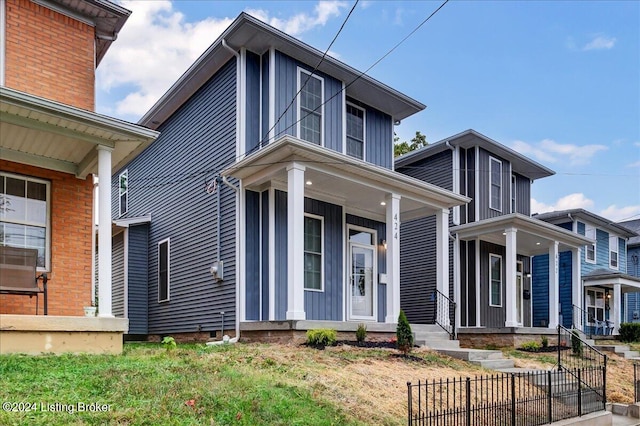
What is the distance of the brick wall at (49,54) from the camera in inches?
360

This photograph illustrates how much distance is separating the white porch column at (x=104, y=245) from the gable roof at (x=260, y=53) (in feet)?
16.8

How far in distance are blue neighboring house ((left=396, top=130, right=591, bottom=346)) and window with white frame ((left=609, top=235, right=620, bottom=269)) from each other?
8843mm

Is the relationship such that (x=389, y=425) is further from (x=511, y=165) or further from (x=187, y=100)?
(x=511, y=165)

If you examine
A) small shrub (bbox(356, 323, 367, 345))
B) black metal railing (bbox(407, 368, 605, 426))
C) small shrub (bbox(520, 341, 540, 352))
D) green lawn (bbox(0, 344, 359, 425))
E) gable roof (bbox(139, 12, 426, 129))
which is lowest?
small shrub (bbox(520, 341, 540, 352))

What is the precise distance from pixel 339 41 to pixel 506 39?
9993 millimetres

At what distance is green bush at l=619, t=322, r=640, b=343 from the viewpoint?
69.3 feet

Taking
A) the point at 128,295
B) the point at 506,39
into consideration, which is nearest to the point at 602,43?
the point at 506,39

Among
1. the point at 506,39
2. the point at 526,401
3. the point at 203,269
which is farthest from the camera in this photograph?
the point at 506,39

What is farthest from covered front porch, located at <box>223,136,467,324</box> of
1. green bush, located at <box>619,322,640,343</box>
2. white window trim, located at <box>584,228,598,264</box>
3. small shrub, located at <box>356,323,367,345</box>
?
white window trim, located at <box>584,228,598,264</box>

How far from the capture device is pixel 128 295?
51.3 ft

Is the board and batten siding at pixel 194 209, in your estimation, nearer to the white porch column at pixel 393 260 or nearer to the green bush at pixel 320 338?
the green bush at pixel 320 338

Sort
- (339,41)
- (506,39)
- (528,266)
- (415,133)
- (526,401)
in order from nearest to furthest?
(526,401)
(339,41)
(506,39)
(528,266)
(415,133)

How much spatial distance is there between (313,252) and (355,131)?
3713mm

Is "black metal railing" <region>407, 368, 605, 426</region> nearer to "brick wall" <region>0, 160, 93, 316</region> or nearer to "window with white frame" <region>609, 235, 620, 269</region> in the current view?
"brick wall" <region>0, 160, 93, 316</region>
